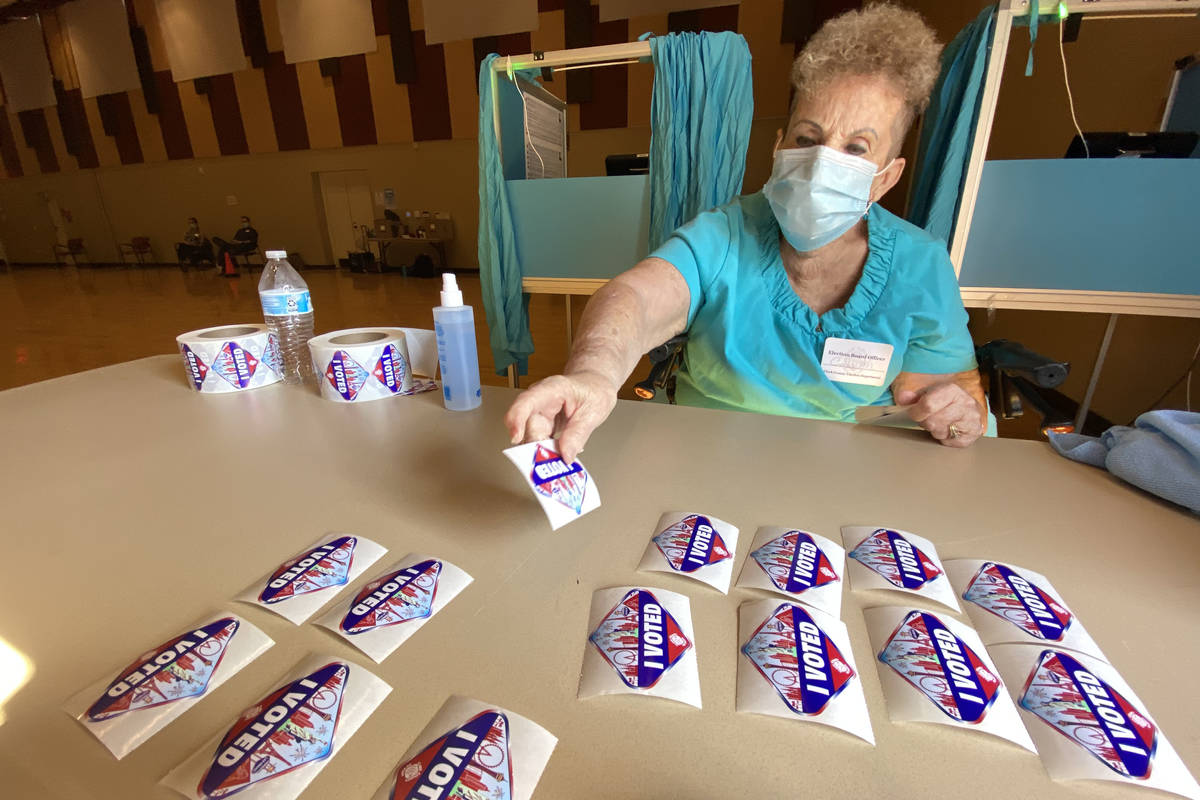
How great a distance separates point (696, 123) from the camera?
6.11 feet

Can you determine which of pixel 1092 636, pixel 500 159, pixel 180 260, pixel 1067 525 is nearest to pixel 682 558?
pixel 1092 636

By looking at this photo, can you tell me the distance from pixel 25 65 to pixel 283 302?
12401 mm

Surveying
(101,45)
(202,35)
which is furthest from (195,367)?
(101,45)

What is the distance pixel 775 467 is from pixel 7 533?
32.1 inches

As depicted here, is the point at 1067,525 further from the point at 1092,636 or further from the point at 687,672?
the point at 687,672

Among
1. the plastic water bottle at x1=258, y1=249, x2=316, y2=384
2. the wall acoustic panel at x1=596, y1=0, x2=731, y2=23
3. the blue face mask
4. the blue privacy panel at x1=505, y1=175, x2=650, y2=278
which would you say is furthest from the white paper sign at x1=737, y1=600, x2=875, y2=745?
the wall acoustic panel at x1=596, y1=0, x2=731, y2=23

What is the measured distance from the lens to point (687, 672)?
334mm

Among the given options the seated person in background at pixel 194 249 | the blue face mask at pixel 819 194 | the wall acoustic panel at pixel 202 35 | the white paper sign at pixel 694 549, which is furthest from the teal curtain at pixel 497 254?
the seated person in background at pixel 194 249

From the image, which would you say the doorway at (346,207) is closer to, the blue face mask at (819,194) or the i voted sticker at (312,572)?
the blue face mask at (819,194)

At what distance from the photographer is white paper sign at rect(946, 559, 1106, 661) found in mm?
364

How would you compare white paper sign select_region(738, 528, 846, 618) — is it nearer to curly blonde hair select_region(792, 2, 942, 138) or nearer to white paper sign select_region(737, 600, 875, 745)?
white paper sign select_region(737, 600, 875, 745)

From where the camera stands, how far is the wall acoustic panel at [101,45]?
711 cm

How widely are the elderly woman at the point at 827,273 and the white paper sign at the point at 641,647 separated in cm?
43

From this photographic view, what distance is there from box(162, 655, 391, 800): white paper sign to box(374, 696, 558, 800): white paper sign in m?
0.05
